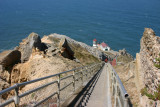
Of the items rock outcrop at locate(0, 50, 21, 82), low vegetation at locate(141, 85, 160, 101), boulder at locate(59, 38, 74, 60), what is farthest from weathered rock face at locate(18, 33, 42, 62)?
low vegetation at locate(141, 85, 160, 101)

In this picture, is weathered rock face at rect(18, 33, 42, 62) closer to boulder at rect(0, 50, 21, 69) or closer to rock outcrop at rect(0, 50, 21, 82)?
boulder at rect(0, 50, 21, 69)

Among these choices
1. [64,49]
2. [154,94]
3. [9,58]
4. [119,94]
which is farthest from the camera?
[64,49]

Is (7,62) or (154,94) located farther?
(7,62)

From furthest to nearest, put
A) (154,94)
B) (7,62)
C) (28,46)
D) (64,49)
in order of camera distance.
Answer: (64,49) → (28,46) → (7,62) → (154,94)

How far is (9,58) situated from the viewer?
1492 centimetres

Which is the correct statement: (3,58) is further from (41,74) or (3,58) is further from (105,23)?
(105,23)

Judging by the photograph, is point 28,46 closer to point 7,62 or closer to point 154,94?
point 7,62

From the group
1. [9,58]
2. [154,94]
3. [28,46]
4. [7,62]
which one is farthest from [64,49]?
[154,94]

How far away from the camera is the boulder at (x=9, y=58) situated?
14219 mm

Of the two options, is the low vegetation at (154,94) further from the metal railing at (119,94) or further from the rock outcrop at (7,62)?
the rock outcrop at (7,62)

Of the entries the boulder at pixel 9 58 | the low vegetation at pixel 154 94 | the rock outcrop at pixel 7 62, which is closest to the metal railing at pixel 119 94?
the low vegetation at pixel 154 94

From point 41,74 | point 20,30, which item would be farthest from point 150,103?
point 20,30

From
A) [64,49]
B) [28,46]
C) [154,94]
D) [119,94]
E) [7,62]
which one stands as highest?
[28,46]

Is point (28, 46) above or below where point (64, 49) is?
above
